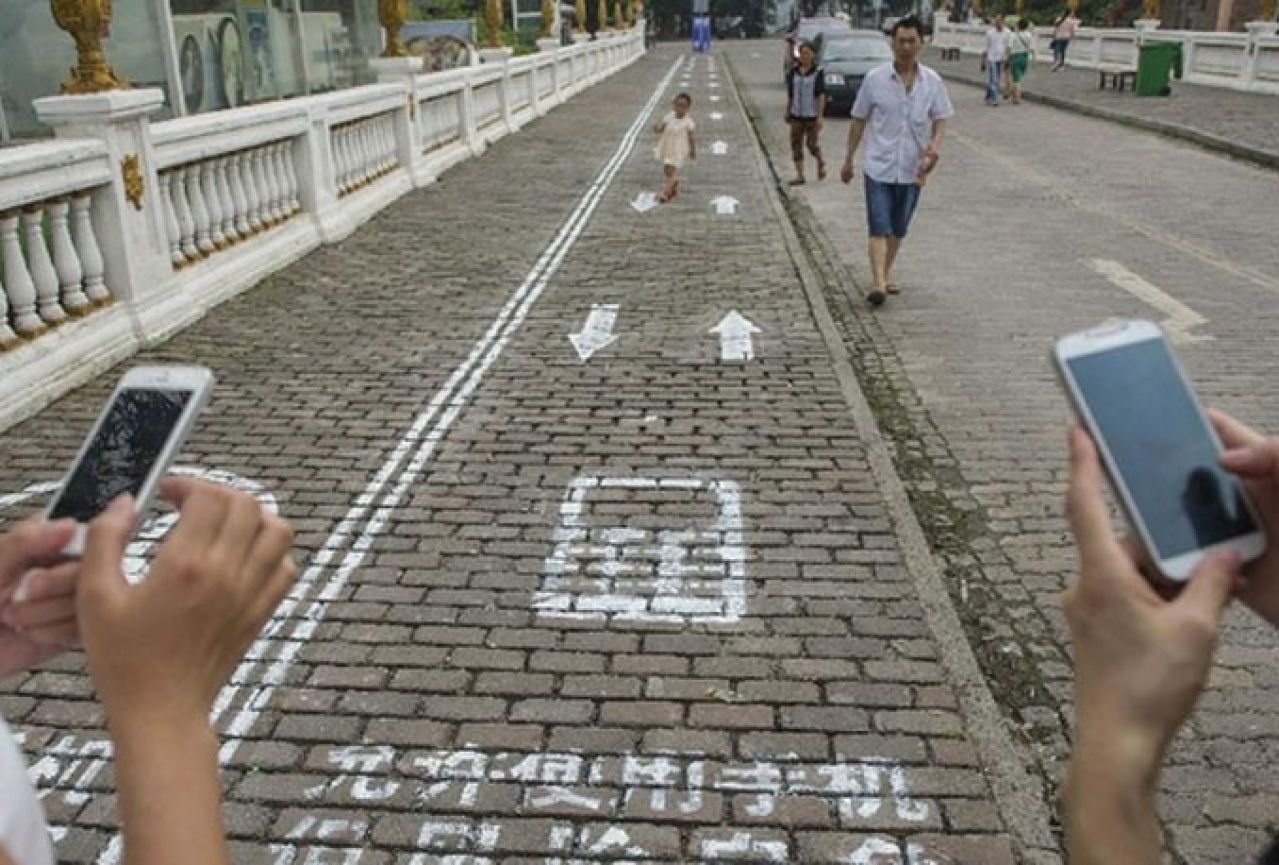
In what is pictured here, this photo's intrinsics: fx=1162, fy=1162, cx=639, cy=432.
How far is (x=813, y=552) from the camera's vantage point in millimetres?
5168

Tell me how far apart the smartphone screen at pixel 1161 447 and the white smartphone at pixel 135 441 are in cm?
123

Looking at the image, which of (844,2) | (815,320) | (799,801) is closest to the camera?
(799,801)

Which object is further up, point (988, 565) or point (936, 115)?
point (936, 115)

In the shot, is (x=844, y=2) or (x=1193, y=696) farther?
(x=844, y=2)

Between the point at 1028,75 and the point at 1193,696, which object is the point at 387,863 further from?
the point at 1028,75

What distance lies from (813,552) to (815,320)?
172 inches

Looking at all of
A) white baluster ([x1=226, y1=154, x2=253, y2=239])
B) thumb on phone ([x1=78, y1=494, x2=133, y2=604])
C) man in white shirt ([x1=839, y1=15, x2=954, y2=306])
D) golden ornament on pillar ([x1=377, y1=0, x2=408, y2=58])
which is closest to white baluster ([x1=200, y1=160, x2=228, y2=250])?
white baluster ([x1=226, y1=154, x2=253, y2=239])

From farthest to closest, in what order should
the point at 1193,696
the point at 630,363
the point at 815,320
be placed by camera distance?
the point at 815,320
the point at 630,363
the point at 1193,696

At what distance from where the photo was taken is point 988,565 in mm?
5117

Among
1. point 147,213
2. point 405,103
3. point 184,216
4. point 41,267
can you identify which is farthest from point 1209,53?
point 41,267

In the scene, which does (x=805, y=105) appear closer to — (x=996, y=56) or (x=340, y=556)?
(x=340, y=556)

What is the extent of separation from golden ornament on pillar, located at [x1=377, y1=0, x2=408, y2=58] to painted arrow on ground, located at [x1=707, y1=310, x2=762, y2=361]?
876cm

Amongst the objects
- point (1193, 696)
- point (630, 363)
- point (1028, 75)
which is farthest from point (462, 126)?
point (1028, 75)

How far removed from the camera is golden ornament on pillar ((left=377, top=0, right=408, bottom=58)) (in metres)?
15.7
